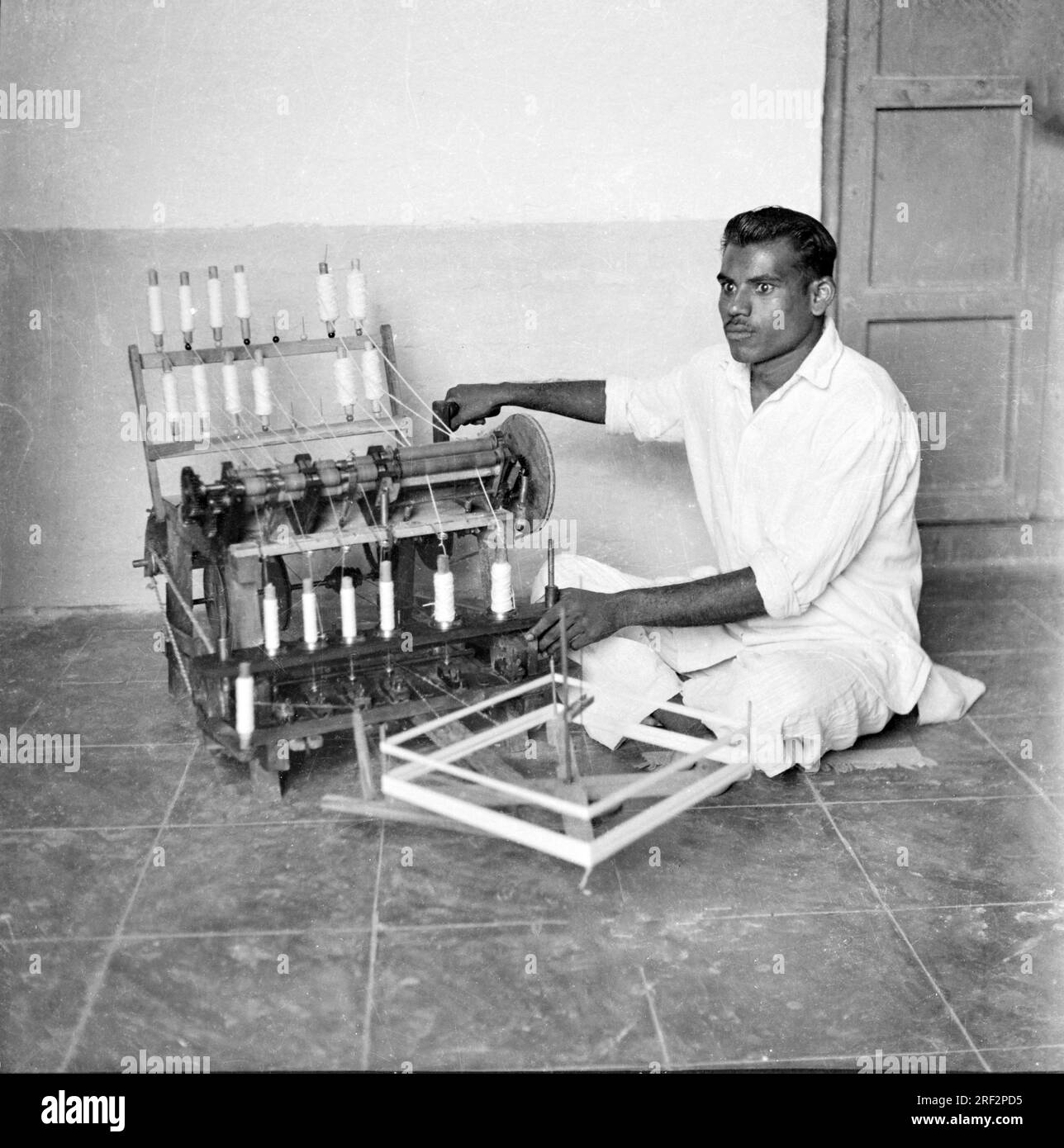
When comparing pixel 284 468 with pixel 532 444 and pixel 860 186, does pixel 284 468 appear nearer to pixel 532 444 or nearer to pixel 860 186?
pixel 532 444

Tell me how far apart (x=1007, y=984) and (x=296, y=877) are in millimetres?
1570

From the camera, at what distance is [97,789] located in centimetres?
390

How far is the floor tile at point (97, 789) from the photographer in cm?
373

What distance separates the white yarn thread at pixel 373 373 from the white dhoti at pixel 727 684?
Result: 0.78 m

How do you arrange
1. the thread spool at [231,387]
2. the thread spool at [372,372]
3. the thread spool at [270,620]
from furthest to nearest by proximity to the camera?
1. the thread spool at [372,372]
2. the thread spool at [231,387]
3. the thread spool at [270,620]

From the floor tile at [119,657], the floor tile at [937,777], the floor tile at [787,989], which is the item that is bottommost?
the floor tile at [787,989]

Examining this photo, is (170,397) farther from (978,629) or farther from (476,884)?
(978,629)

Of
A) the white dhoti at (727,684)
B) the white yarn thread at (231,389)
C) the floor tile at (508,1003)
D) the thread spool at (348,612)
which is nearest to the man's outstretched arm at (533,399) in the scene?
the white dhoti at (727,684)

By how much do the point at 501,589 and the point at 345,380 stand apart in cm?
91

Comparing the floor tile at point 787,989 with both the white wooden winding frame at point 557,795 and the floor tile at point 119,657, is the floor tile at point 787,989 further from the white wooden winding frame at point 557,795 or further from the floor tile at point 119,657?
the floor tile at point 119,657

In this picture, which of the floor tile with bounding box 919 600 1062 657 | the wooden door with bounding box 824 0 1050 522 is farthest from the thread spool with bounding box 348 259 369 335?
the floor tile with bounding box 919 600 1062 657

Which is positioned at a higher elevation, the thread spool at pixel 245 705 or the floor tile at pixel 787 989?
the thread spool at pixel 245 705

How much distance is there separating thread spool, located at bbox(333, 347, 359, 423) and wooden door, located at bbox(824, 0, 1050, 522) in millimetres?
1870

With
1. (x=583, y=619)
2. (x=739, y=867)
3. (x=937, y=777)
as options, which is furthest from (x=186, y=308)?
(x=937, y=777)
